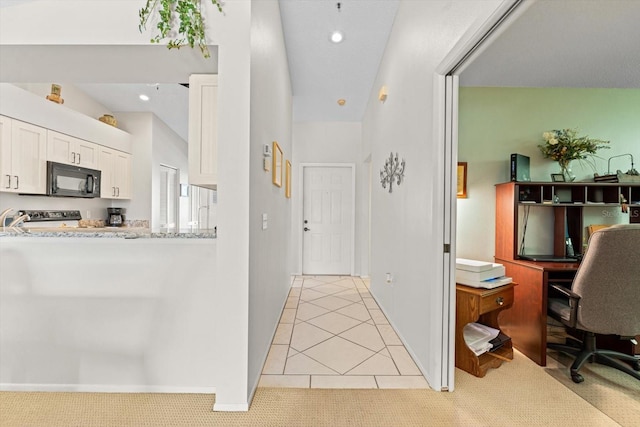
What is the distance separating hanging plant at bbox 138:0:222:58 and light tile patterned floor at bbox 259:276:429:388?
2173 millimetres

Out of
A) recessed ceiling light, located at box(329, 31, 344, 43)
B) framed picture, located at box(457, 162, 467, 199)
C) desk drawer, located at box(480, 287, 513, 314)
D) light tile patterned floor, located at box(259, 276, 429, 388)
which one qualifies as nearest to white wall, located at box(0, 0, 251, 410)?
light tile patterned floor, located at box(259, 276, 429, 388)

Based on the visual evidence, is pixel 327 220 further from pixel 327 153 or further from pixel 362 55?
pixel 362 55

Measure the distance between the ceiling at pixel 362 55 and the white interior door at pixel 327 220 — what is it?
148 cm

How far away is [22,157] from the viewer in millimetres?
3039

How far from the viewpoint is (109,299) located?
5.93ft

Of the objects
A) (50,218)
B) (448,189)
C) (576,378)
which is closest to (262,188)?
(448,189)

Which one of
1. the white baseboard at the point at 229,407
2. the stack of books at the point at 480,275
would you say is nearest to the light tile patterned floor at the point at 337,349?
the white baseboard at the point at 229,407

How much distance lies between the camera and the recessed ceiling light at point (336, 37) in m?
2.88

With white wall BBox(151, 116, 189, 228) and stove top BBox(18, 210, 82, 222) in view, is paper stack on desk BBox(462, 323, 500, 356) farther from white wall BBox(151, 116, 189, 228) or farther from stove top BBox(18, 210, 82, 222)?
stove top BBox(18, 210, 82, 222)

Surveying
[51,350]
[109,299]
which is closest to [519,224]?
[109,299]

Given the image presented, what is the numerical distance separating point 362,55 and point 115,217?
441 cm

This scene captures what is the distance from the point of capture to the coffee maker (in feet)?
14.6

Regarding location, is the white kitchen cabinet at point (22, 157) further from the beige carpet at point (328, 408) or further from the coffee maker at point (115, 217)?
the beige carpet at point (328, 408)

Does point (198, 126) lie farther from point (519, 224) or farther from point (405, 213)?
point (519, 224)
